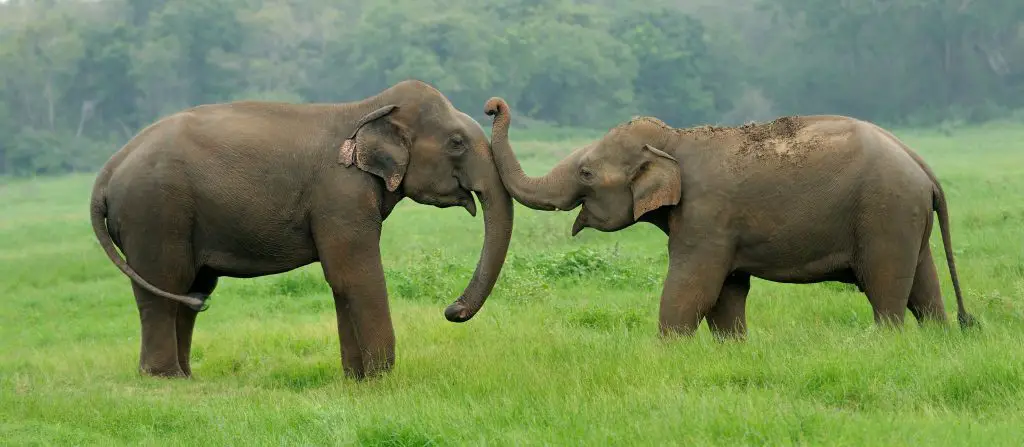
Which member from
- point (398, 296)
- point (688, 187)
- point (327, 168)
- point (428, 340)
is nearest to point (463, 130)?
point (327, 168)

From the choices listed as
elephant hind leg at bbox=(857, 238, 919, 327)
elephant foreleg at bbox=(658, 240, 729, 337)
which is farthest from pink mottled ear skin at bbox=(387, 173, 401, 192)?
elephant hind leg at bbox=(857, 238, 919, 327)

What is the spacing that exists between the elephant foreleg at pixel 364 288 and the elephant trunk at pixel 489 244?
0.45 meters

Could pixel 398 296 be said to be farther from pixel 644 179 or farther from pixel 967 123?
pixel 967 123

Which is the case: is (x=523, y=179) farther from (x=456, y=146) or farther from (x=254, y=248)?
(x=254, y=248)

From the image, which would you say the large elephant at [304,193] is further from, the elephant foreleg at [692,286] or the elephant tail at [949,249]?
the elephant tail at [949,249]

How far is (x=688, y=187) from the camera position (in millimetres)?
7812

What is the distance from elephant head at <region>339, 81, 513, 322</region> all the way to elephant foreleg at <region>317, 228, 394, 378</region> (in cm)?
40

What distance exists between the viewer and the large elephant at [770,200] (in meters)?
7.52

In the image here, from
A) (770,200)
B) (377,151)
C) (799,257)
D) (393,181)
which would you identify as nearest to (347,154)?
(377,151)

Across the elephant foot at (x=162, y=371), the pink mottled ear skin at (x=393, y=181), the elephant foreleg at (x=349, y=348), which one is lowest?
the elephant foot at (x=162, y=371)

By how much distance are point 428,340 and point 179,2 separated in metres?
53.8

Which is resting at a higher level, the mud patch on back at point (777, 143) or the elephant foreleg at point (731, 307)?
the mud patch on back at point (777, 143)

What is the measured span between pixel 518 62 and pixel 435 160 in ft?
180

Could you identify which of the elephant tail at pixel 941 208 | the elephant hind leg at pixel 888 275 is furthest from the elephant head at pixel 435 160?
the elephant tail at pixel 941 208
